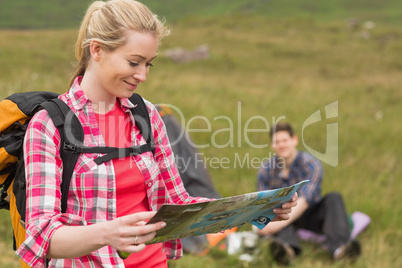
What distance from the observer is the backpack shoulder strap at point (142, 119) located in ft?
7.46

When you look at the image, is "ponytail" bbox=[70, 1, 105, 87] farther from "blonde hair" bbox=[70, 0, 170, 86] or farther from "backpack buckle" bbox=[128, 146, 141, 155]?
"backpack buckle" bbox=[128, 146, 141, 155]

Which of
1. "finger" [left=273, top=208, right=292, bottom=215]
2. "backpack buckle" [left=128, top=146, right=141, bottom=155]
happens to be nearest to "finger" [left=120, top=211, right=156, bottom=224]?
"backpack buckle" [left=128, top=146, right=141, bottom=155]

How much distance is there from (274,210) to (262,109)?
824 centimetres

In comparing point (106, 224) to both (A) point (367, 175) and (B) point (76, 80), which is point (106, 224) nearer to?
(B) point (76, 80)

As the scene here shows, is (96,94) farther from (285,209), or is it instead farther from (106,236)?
(285,209)

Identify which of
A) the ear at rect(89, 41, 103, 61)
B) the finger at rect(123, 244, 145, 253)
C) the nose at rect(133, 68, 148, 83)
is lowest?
the finger at rect(123, 244, 145, 253)

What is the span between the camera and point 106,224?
1.78 metres

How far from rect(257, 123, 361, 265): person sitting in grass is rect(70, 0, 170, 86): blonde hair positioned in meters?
3.79

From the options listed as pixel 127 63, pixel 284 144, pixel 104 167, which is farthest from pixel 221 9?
pixel 104 167

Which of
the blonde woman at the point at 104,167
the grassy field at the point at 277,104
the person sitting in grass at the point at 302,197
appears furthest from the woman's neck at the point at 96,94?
the person sitting in grass at the point at 302,197

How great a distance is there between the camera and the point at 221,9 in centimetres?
7738

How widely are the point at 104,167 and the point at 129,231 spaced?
0.39 meters

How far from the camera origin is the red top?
2.14 m

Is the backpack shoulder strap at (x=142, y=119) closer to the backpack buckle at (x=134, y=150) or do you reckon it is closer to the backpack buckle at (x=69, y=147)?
the backpack buckle at (x=134, y=150)
